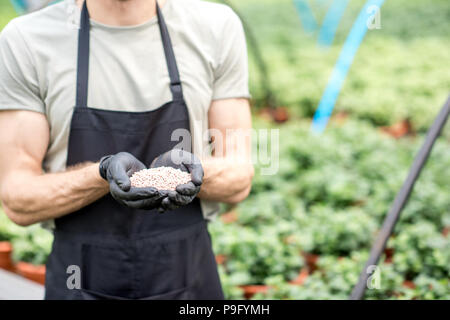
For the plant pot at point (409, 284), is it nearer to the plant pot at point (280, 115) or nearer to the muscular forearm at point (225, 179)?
the muscular forearm at point (225, 179)

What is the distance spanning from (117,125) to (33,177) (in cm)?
28

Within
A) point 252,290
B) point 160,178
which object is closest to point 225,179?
point 160,178

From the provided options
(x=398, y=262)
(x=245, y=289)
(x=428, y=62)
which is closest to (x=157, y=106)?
(x=245, y=289)

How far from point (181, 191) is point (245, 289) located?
1.43 m

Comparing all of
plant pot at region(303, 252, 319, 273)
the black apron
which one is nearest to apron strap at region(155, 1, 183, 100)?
the black apron

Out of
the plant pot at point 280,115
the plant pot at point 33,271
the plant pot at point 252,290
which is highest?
the plant pot at point 280,115

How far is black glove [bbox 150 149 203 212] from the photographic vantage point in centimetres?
141

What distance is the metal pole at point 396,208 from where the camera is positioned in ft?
6.73

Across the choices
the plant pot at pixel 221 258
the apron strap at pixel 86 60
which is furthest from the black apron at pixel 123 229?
the plant pot at pixel 221 258

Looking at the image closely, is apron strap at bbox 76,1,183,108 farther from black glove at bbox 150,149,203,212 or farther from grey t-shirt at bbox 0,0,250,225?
black glove at bbox 150,149,203,212

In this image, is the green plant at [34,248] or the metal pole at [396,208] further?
the green plant at [34,248]

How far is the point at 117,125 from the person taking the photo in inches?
66.2

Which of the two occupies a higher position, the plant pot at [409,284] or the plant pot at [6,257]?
the plant pot at [6,257]

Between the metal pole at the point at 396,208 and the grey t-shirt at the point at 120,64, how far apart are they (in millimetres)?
727
